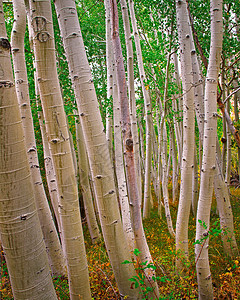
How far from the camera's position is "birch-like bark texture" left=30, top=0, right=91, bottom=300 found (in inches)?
73.7

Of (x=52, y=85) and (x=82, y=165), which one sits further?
(x=82, y=165)

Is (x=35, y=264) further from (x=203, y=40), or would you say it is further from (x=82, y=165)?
(x=203, y=40)

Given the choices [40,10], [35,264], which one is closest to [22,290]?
[35,264]

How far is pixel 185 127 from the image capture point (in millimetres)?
3410

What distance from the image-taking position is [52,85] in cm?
195

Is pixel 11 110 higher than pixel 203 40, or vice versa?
pixel 203 40

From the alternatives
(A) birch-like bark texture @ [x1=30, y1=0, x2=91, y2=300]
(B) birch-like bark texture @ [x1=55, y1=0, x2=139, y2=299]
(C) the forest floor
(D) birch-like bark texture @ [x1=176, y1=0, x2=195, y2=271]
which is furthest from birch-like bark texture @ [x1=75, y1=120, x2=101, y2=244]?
(A) birch-like bark texture @ [x1=30, y1=0, x2=91, y2=300]

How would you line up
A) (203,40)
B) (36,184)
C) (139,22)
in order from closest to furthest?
(36,184) < (203,40) < (139,22)

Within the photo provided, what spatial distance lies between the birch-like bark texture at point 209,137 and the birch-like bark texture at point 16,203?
2.13 meters

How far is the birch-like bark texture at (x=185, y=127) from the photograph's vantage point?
3.19 m

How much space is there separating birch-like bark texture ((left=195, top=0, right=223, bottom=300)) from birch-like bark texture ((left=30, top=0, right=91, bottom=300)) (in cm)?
159

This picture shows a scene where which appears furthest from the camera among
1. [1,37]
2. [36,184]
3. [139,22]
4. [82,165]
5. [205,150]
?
[139,22]

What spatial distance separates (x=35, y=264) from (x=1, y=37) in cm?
133

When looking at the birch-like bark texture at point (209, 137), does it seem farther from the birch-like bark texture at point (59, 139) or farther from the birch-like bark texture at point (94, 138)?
the birch-like bark texture at point (59, 139)
